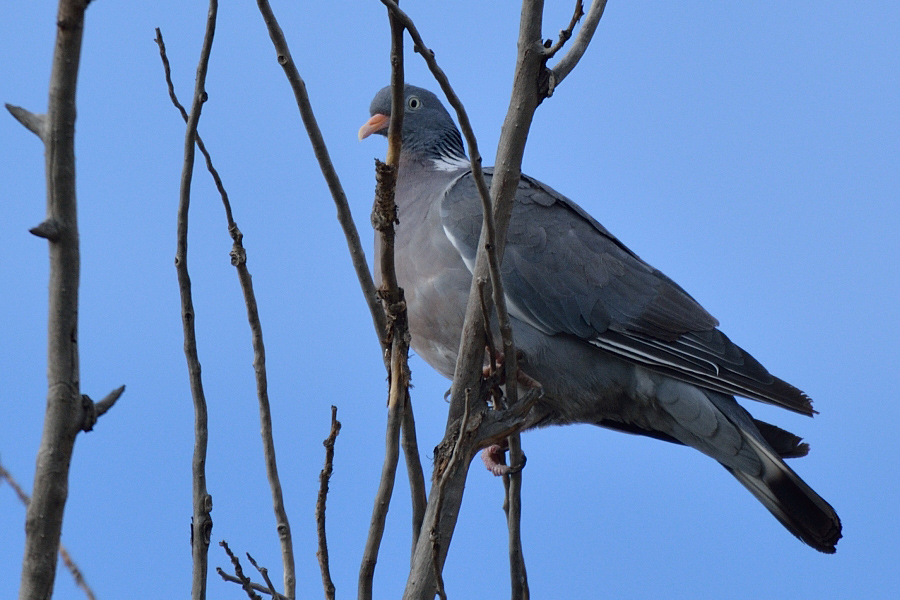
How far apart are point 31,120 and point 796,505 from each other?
3.09 meters

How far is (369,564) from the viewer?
1.92 m

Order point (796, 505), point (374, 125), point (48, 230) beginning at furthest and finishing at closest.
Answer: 1. point (374, 125)
2. point (796, 505)
3. point (48, 230)

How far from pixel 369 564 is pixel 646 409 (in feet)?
6.25

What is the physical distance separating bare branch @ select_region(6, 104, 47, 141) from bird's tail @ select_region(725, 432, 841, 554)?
2.94m

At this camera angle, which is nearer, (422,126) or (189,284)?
(189,284)

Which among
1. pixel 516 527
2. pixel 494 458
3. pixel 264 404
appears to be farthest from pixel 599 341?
pixel 264 404

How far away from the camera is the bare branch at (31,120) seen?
49.0 inches

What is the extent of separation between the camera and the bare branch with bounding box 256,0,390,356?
1951mm

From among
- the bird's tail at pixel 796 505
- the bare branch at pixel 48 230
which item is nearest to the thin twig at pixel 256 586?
the bare branch at pixel 48 230

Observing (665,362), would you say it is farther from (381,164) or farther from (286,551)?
(381,164)

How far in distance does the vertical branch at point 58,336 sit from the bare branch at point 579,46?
1.21 metres

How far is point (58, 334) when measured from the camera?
1.25 metres

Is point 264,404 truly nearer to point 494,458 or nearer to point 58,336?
point 58,336

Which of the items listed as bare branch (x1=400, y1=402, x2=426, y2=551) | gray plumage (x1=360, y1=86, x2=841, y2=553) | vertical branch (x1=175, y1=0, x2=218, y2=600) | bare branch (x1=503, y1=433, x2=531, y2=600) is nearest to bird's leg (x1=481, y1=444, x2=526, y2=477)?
gray plumage (x1=360, y1=86, x2=841, y2=553)
